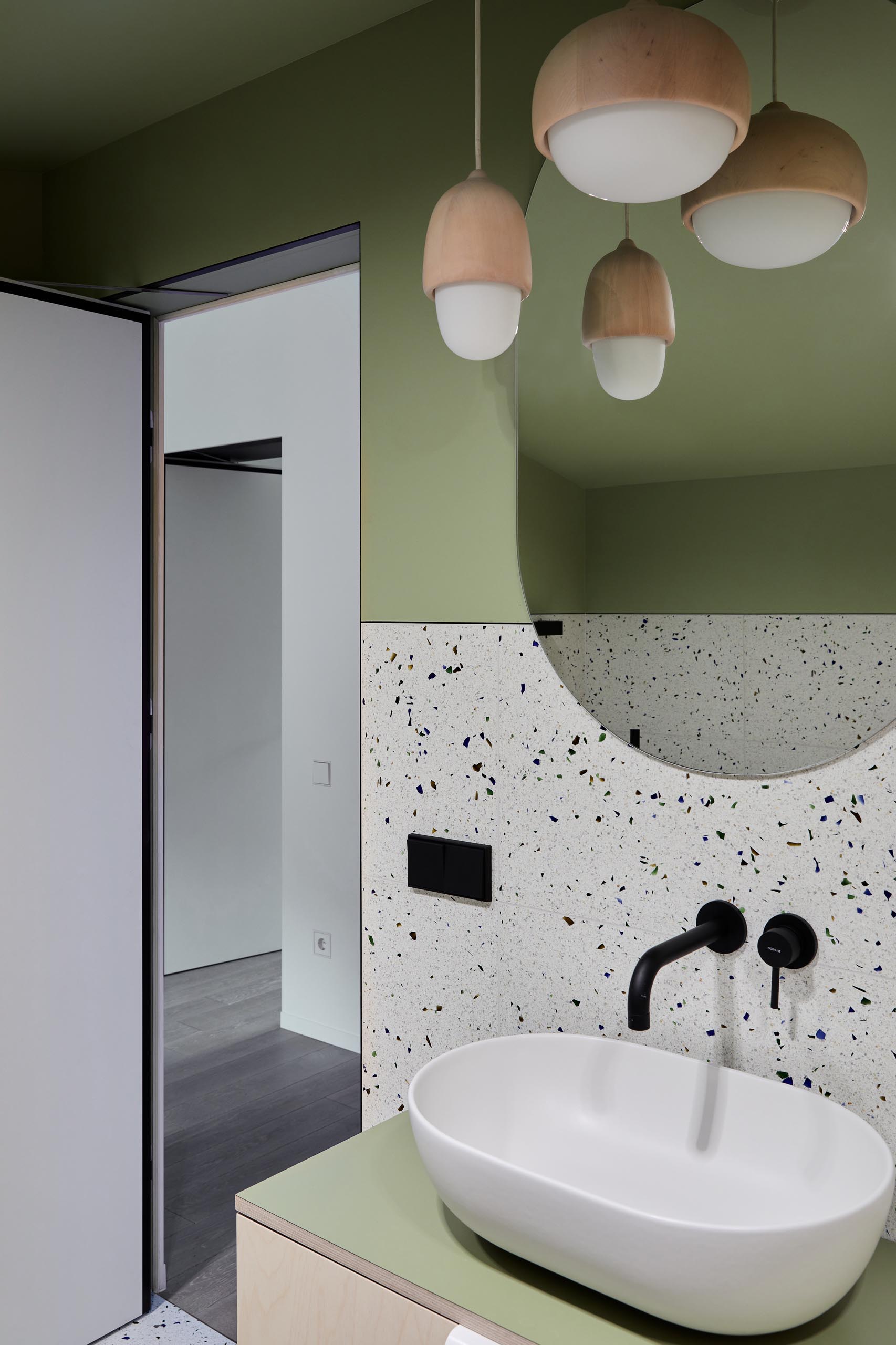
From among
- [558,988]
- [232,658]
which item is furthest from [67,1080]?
[232,658]

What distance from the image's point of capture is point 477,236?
1.27 m

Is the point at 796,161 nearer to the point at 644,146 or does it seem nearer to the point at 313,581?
the point at 644,146

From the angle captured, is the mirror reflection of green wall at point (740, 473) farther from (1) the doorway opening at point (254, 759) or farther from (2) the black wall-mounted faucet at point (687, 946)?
(1) the doorway opening at point (254, 759)

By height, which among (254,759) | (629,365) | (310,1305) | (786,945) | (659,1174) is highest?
(629,365)

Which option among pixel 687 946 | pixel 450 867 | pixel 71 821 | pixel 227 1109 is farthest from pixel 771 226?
pixel 227 1109

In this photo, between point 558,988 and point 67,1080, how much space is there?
120 cm

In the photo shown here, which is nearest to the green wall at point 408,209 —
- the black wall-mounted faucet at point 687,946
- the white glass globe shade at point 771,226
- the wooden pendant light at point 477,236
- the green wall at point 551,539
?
the green wall at point 551,539

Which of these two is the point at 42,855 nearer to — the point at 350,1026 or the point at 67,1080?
the point at 67,1080

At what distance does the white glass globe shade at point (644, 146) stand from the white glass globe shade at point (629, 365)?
0.38 m

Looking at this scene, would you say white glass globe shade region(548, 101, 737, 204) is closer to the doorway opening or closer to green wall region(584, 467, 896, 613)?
green wall region(584, 467, 896, 613)

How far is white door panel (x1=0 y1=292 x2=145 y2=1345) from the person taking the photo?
2.05 metres

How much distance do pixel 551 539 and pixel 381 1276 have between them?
3.25 feet

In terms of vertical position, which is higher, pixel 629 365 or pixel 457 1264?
pixel 629 365

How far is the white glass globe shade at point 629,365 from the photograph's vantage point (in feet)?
4.63
